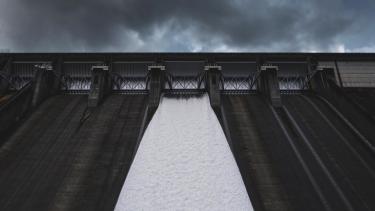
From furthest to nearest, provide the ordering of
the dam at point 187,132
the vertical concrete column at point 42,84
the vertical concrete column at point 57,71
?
the vertical concrete column at point 57,71 → the vertical concrete column at point 42,84 → the dam at point 187,132

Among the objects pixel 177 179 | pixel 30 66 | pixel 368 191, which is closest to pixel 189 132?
pixel 177 179

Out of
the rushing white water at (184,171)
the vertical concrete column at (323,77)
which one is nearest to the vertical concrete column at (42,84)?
the rushing white water at (184,171)

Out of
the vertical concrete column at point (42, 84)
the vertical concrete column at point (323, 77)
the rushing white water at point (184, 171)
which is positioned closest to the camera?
the rushing white water at point (184, 171)

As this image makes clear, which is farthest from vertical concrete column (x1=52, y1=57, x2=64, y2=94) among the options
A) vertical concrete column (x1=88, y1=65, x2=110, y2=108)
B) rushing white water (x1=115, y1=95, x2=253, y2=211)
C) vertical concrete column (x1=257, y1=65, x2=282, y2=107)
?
vertical concrete column (x1=257, y1=65, x2=282, y2=107)

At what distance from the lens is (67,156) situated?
12695 mm

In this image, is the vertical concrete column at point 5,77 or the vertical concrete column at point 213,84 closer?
the vertical concrete column at point 213,84

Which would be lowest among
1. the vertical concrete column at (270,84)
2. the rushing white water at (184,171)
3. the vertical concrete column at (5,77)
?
the rushing white water at (184,171)

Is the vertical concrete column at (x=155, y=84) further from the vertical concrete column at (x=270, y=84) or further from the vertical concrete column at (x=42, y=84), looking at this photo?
the vertical concrete column at (x=42, y=84)

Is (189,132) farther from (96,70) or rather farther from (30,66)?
(30,66)

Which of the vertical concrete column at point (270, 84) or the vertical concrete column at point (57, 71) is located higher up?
the vertical concrete column at point (57, 71)

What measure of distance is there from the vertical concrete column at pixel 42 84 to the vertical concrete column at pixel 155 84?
268 inches

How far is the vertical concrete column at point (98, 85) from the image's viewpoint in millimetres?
17469

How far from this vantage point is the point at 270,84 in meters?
17.9

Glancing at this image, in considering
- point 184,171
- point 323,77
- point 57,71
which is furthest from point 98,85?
point 323,77
